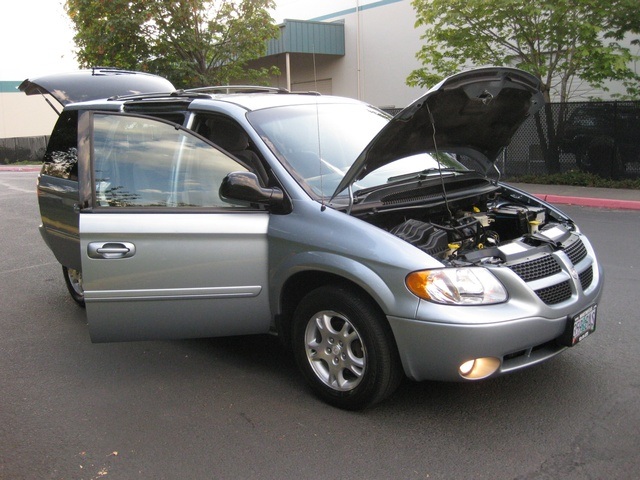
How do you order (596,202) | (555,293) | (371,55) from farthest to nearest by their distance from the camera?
(371,55), (596,202), (555,293)

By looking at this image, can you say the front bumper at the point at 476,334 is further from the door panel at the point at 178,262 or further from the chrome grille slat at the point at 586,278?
the door panel at the point at 178,262

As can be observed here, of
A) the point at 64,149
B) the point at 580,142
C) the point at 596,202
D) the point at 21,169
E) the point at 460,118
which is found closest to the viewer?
the point at 460,118

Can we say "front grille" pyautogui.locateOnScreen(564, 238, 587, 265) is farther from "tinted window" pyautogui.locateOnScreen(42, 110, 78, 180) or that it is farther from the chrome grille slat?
"tinted window" pyautogui.locateOnScreen(42, 110, 78, 180)

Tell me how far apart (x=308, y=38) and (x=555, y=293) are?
21.8m

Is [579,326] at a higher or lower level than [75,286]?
higher

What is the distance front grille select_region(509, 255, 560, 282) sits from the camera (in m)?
3.45

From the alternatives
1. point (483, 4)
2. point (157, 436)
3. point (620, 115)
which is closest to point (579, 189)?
point (620, 115)

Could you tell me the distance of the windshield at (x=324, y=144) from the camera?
4098mm

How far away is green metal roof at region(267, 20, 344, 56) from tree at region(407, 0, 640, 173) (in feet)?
24.5

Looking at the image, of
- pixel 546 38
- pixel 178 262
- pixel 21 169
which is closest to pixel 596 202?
pixel 546 38

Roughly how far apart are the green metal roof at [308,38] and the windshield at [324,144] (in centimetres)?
1833

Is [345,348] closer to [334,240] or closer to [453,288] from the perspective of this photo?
[334,240]

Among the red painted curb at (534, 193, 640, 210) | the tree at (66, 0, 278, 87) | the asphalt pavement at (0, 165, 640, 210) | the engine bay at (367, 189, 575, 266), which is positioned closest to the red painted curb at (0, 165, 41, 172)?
the tree at (66, 0, 278, 87)

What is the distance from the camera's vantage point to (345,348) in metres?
3.60
